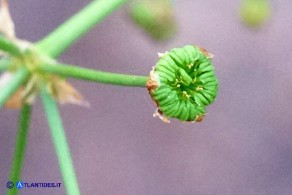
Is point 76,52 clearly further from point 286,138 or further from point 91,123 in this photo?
point 286,138

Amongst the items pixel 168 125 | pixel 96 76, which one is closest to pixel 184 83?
pixel 96 76

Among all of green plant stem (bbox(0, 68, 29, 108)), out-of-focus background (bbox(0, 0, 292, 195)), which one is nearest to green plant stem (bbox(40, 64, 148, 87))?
green plant stem (bbox(0, 68, 29, 108))

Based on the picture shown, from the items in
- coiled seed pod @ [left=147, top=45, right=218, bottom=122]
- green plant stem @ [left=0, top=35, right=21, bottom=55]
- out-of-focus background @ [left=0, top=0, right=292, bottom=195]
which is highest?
out-of-focus background @ [left=0, top=0, right=292, bottom=195]

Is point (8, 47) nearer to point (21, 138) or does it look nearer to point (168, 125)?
point (21, 138)

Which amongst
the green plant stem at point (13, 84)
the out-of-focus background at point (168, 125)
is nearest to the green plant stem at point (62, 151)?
the green plant stem at point (13, 84)

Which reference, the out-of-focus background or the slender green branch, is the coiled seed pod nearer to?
the slender green branch
